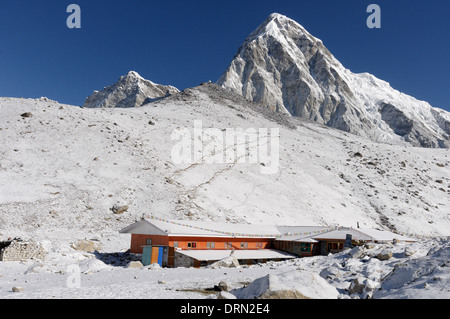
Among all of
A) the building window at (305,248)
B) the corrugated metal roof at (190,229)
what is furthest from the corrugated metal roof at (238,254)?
the corrugated metal roof at (190,229)

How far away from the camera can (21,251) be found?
25.3 meters

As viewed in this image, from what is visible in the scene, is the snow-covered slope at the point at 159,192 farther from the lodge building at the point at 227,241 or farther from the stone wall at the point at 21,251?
the lodge building at the point at 227,241

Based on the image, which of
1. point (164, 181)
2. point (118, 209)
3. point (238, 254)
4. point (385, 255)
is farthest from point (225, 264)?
point (164, 181)

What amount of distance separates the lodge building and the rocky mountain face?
12508cm

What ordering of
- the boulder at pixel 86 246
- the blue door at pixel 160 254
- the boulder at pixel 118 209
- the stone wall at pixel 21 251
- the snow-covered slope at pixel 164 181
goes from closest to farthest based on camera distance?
the stone wall at pixel 21 251 < the blue door at pixel 160 254 < the boulder at pixel 86 246 < the snow-covered slope at pixel 164 181 < the boulder at pixel 118 209

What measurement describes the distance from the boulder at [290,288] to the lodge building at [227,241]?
55.0 ft

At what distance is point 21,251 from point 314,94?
15908cm

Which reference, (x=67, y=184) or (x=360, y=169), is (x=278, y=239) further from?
(x=360, y=169)

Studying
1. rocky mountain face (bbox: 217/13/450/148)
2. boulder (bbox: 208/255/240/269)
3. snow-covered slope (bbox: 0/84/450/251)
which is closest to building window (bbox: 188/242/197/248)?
boulder (bbox: 208/255/240/269)

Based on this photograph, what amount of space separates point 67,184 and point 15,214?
7.55 metres

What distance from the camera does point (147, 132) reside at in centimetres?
6309

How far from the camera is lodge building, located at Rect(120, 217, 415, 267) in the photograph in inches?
1138

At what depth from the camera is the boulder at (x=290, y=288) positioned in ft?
35.0
